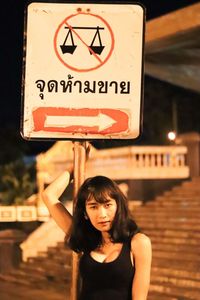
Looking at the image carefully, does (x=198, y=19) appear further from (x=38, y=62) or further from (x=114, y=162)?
(x=38, y=62)

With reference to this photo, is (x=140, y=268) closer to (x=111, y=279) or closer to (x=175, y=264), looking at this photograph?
(x=111, y=279)

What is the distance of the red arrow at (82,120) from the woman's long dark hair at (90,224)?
0.78ft

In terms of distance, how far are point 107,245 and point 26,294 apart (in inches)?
384

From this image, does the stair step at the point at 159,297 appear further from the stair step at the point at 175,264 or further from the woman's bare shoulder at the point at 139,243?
the woman's bare shoulder at the point at 139,243

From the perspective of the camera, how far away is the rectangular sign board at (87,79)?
9.24 feet

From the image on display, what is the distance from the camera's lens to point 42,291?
40.7 feet

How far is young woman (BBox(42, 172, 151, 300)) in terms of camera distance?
2.69 m

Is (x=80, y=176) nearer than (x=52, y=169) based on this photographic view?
Yes

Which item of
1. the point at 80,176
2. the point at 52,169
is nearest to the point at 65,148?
the point at 52,169

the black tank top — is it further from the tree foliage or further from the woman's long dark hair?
the tree foliage

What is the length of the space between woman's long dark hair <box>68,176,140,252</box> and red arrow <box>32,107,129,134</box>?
0.78ft

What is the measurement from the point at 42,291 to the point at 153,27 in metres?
6.42

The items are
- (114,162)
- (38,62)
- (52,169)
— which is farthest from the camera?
(52,169)

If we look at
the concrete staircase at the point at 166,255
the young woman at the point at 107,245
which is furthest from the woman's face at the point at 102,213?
the concrete staircase at the point at 166,255
